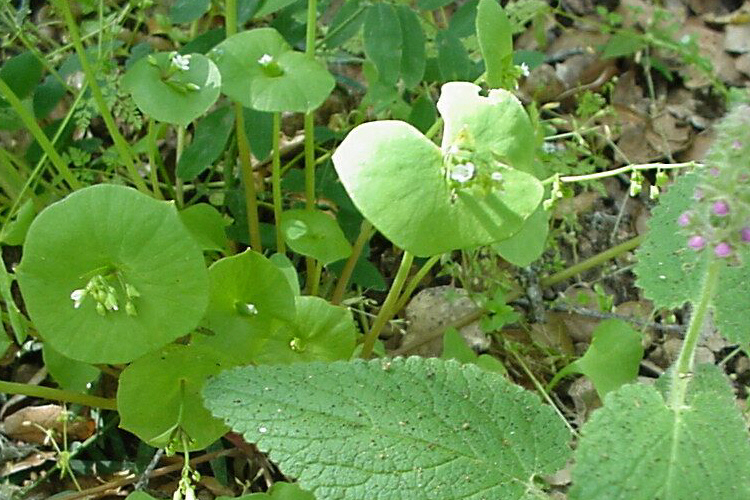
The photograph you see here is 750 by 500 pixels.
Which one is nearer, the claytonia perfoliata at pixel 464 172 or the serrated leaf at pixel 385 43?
the claytonia perfoliata at pixel 464 172

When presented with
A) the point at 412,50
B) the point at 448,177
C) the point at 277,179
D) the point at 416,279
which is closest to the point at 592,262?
the point at 416,279

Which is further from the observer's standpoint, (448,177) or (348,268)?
(348,268)

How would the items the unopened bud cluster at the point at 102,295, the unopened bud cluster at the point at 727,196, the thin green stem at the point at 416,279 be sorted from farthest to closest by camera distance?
the thin green stem at the point at 416,279
the unopened bud cluster at the point at 102,295
the unopened bud cluster at the point at 727,196

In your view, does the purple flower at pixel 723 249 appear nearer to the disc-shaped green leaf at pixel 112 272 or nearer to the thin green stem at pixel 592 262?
the disc-shaped green leaf at pixel 112 272

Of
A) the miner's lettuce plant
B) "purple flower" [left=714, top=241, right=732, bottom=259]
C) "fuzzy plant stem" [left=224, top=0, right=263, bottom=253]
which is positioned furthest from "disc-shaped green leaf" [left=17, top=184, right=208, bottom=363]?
"purple flower" [left=714, top=241, right=732, bottom=259]

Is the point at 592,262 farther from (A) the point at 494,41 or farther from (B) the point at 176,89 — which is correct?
(B) the point at 176,89

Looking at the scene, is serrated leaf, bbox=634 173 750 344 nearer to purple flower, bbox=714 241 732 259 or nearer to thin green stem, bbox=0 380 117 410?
purple flower, bbox=714 241 732 259

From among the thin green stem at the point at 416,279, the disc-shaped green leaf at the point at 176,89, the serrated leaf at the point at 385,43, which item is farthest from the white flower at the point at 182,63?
the thin green stem at the point at 416,279

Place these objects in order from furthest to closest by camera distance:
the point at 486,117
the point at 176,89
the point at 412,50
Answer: the point at 412,50
the point at 176,89
the point at 486,117
